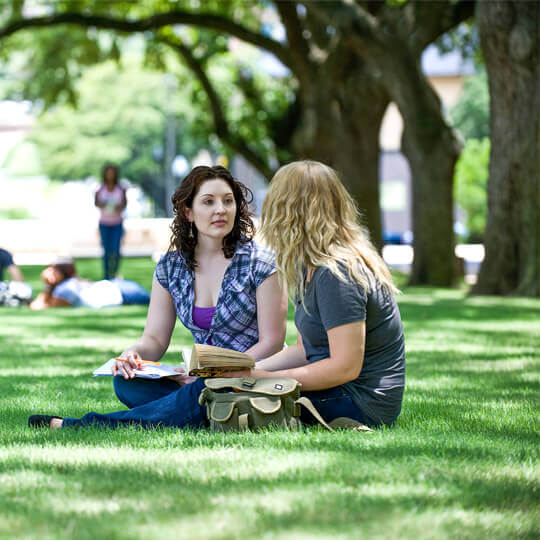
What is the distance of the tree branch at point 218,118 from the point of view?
24500mm

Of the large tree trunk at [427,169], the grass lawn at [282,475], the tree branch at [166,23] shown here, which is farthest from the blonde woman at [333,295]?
the tree branch at [166,23]

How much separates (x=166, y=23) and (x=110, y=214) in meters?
5.85

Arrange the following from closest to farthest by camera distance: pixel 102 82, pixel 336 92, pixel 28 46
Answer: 1. pixel 336 92
2. pixel 28 46
3. pixel 102 82

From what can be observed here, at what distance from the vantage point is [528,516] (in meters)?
3.33

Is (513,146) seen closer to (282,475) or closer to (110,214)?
(110,214)

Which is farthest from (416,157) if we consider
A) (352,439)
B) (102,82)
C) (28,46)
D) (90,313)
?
(102,82)

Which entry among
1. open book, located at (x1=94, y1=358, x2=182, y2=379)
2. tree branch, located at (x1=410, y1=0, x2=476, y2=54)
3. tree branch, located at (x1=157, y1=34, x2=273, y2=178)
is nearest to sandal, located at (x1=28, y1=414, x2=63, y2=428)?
open book, located at (x1=94, y1=358, x2=182, y2=379)

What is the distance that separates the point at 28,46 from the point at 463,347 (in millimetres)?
19429

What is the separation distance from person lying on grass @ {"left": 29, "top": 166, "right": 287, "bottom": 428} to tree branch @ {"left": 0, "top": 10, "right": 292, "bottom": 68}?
1594 centimetres

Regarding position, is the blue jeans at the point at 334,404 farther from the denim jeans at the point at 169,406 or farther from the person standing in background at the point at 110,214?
the person standing in background at the point at 110,214

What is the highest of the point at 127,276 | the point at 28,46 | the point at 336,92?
the point at 28,46

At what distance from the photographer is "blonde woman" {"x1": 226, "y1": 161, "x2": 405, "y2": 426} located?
175 inches

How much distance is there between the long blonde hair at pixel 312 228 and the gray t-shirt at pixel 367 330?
0.07m

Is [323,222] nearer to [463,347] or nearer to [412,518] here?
[412,518]
